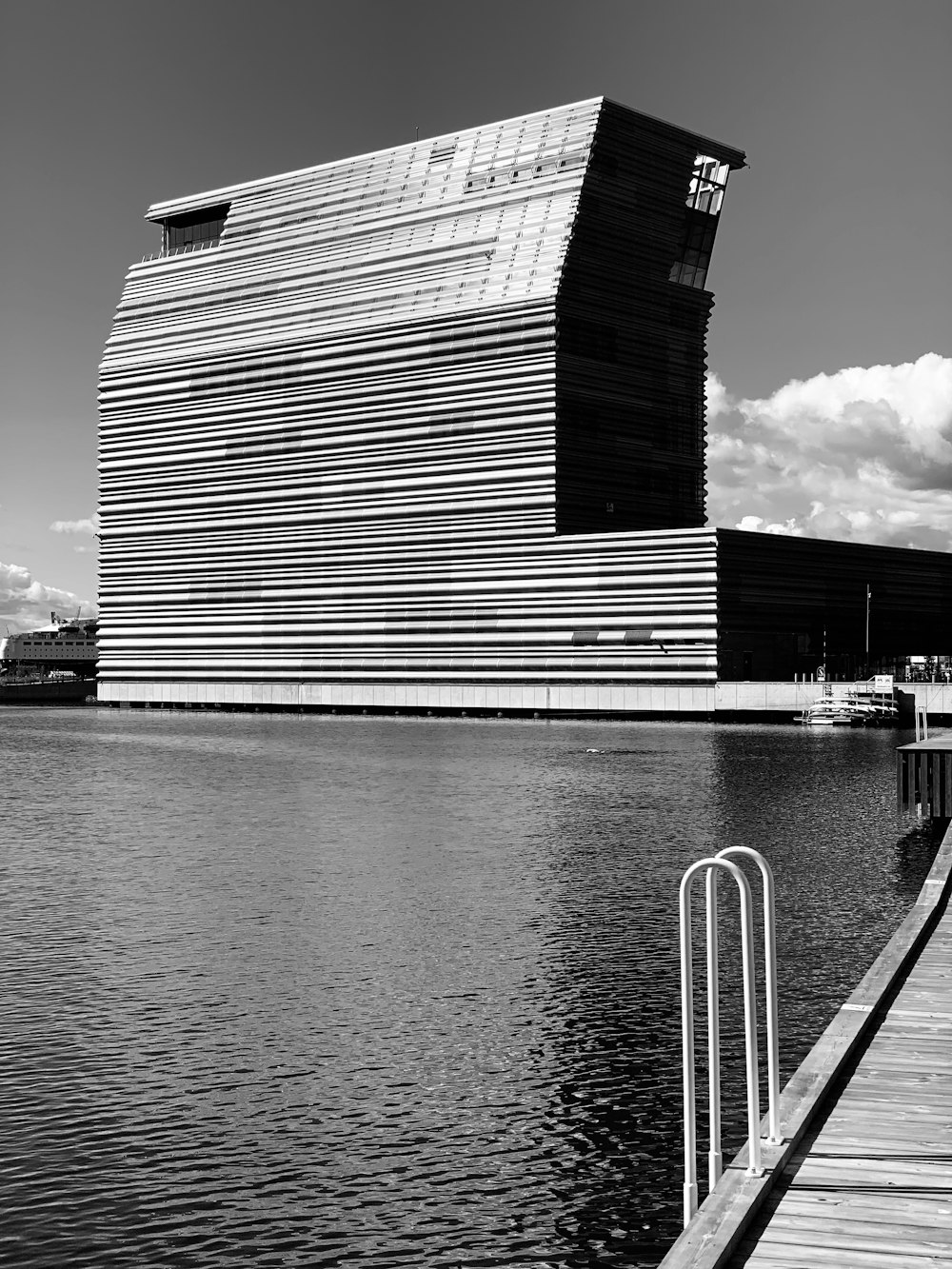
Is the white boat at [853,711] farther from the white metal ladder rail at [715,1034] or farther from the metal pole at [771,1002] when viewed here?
the white metal ladder rail at [715,1034]

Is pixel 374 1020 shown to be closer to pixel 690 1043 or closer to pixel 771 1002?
pixel 771 1002

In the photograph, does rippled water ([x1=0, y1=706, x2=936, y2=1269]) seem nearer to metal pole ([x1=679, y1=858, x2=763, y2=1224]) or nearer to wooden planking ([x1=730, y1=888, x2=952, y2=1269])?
metal pole ([x1=679, y1=858, x2=763, y2=1224])

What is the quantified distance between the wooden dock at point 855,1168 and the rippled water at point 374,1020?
8.01 feet

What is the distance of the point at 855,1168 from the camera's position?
13500 millimetres

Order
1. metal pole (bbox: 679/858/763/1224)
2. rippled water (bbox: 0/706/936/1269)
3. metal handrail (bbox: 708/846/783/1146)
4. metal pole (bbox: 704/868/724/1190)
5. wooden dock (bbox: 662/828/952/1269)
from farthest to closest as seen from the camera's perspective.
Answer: rippled water (bbox: 0/706/936/1269) → metal handrail (bbox: 708/846/783/1146) → metal pole (bbox: 704/868/724/1190) → metal pole (bbox: 679/858/763/1224) → wooden dock (bbox: 662/828/952/1269)

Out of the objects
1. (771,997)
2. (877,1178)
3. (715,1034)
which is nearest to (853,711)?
(771,997)

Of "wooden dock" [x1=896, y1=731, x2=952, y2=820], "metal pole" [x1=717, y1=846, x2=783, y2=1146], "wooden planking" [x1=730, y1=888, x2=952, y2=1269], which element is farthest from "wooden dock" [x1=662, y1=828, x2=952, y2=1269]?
"wooden dock" [x1=896, y1=731, x2=952, y2=820]

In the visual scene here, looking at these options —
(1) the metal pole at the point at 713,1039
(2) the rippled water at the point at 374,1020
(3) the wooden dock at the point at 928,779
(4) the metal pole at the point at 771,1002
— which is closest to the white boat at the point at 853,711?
(2) the rippled water at the point at 374,1020

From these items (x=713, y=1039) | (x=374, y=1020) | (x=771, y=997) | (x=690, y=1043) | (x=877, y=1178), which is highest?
(x=771, y=997)

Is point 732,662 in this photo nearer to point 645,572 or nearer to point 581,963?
point 645,572

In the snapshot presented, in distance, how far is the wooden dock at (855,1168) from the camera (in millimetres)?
11727

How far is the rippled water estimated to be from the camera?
54.7ft

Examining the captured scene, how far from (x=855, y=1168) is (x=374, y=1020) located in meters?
13.5

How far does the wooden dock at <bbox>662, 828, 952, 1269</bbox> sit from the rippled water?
8.01 ft
